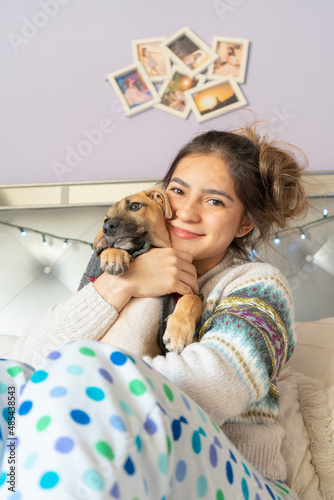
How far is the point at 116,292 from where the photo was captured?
47.6 inches

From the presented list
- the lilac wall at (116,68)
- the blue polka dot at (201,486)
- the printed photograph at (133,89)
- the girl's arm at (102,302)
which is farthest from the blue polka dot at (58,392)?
the printed photograph at (133,89)

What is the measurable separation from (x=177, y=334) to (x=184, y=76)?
4.93 ft

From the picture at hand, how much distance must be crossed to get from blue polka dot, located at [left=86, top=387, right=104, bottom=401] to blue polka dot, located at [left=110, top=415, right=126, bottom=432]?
29 mm

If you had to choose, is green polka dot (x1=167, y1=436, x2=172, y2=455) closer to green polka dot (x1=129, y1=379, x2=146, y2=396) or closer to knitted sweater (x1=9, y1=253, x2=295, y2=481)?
green polka dot (x1=129, y1=379, x2=146, y2=396)

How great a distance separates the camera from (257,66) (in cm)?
221

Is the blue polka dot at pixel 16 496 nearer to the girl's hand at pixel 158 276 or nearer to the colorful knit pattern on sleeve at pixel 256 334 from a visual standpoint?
the colorful knit pattern on sleeve at pixel 256 334

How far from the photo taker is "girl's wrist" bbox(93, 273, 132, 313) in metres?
1.21

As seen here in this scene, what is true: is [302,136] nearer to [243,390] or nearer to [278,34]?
[278,34]

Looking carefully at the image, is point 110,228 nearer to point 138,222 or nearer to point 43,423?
point 138,222

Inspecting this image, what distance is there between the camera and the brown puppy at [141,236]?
43.9 inches

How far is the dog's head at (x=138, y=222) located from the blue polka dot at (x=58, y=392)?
2.09 feet

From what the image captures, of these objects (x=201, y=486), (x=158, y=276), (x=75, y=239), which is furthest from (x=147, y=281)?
(x=75, y=239)

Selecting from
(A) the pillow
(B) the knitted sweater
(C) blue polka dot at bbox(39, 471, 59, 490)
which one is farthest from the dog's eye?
(C) blue polka dot at bbox(39, 471, 59, 490)

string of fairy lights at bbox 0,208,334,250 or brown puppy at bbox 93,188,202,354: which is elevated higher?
brown puppy at bbox 93,188,202,354
